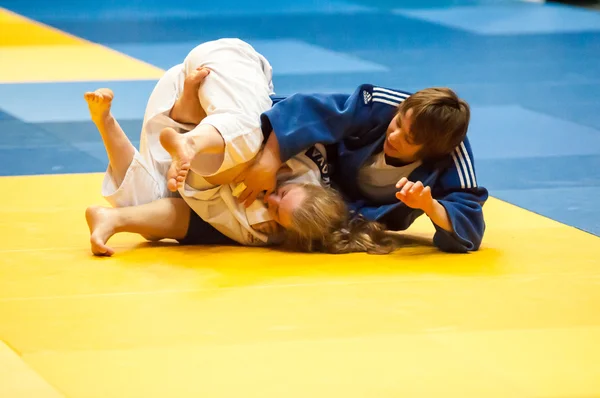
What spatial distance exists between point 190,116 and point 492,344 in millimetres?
1562

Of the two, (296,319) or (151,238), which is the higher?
(296,319)

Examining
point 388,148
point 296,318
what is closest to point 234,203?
point 388,148

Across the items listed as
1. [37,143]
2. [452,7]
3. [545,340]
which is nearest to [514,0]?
[452,7]

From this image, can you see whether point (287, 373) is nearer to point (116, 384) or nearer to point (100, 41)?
point (116, 384)

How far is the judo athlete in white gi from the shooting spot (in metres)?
3.64

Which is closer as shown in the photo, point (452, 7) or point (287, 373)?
point (287, 373)

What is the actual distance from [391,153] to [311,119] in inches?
12.4

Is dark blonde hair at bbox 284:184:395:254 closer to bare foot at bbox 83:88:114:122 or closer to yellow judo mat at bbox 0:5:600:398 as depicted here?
yellow judo mat at bbox 0:5:600:398

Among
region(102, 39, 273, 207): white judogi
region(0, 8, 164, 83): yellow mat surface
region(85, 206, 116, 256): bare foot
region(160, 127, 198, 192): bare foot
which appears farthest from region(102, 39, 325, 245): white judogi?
region(0, 8, 164, 83): yellow mat surface

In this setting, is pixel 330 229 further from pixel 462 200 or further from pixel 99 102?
pixel 99 102

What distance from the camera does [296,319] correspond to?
307 centimetres

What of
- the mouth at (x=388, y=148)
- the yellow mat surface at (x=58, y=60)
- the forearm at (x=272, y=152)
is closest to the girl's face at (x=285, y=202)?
the forearm at (x=272, y=152)

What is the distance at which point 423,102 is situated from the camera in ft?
11.7

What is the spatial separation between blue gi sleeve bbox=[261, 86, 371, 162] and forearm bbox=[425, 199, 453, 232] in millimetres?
425
